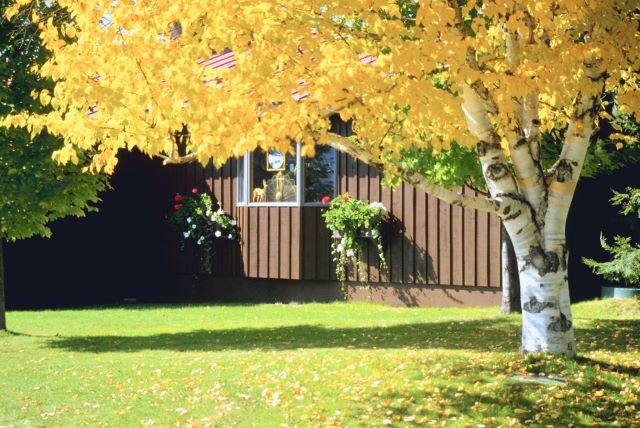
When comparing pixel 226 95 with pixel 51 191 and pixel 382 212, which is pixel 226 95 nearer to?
pixel 51 191

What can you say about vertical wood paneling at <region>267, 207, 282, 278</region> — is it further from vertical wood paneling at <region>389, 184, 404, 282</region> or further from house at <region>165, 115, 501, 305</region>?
vertical wood paneling at <region>389, 184, 404, 282</region>

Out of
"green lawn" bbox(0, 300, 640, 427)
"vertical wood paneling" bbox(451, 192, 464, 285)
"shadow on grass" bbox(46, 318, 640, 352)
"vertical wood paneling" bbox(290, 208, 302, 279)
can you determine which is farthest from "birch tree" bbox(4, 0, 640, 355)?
"vertical wood paneling" bbox(290, 208, 302, 279)

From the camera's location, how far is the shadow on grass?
39.8ft

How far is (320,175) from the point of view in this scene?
740 inches

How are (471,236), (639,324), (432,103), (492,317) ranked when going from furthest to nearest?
(471,236) < (492,317) < (639,324) < (432,103)

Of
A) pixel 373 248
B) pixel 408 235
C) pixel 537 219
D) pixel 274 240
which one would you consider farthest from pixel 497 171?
pixel 274 240

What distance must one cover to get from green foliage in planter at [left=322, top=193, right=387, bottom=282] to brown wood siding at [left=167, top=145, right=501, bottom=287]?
0.55 feet

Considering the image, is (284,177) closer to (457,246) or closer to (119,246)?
(457,246)

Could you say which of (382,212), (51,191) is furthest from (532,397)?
(382,212)

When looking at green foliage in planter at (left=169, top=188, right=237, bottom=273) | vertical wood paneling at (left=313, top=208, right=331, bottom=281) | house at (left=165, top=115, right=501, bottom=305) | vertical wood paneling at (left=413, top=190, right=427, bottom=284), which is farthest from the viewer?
green foliage in planter at (left=169, top=188, right=237, bottom=273)

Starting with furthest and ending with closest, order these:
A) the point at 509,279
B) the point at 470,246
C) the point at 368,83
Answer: the point at 470,246, the point at 509,279, the point at 368,83

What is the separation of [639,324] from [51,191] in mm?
8011

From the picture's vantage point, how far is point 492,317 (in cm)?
1468

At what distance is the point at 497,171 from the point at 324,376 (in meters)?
2.51
